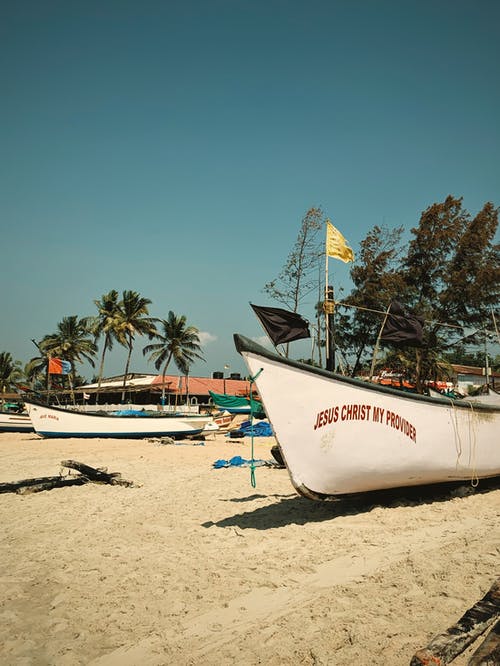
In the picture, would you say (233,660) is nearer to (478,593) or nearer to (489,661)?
(489,661)

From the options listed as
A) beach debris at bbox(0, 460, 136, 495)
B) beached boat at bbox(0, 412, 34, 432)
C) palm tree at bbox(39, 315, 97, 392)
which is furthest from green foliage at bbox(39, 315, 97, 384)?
beach debris at bbox(0, 460, 136, 495)

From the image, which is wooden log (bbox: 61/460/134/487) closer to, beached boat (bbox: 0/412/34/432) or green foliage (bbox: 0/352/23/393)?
beached boat (bbox: 0/412/34/432)

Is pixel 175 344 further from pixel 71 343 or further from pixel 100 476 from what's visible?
pixel 100 476

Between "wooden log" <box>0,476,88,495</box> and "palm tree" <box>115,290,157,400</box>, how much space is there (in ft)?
96.6

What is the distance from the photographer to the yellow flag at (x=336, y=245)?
8.52 meters

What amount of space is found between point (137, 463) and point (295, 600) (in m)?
8.78

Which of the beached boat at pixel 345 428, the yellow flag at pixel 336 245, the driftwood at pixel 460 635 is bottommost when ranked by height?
the driftwood at pixel 460 635

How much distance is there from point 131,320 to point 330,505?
1323 inches

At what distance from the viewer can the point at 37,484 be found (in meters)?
7.49

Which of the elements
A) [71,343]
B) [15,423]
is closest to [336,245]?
[15,423]

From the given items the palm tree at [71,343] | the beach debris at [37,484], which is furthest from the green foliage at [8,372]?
the beach debris at [37,484]

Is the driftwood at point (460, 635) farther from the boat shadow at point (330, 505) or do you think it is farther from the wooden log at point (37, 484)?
the wooden log at point (37, 484)

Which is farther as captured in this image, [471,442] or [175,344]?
[175,344]

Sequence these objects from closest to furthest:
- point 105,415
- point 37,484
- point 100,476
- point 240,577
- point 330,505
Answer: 1. point 240,577
2. point 330,505
3. point 37,484
4. point 100,476
5. point 105,415
